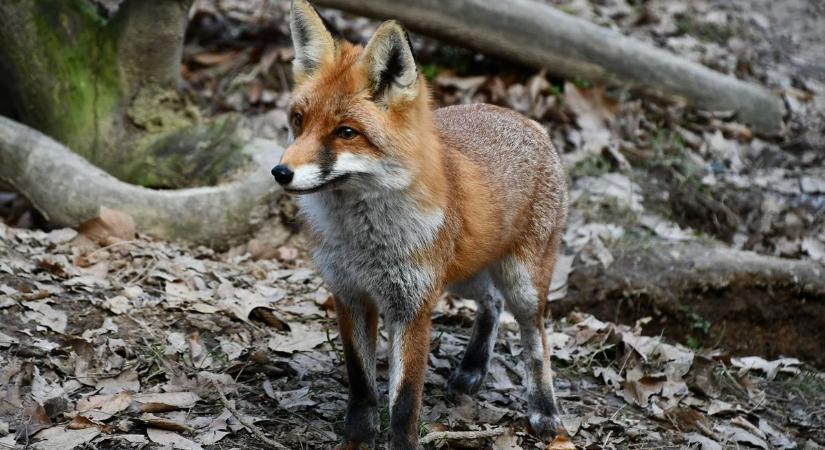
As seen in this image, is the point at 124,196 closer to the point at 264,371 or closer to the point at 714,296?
the point at 264,371

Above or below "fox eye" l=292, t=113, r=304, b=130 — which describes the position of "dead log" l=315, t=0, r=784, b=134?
below

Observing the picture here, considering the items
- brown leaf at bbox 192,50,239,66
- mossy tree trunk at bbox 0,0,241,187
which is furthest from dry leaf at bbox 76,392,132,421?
brown leaf at bbox 192,50,239,66

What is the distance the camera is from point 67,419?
406 cm

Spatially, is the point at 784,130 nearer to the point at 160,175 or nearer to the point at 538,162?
the point at 538,162

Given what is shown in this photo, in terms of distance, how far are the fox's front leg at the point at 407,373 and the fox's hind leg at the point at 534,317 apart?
0.88m

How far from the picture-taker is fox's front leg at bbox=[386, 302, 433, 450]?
4.08m

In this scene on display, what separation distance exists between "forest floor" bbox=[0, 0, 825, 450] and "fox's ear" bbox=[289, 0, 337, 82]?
1751 mm

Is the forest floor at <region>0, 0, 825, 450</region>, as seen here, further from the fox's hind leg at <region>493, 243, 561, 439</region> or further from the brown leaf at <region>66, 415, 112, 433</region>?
the fox's hind leg at <region>493, 243, 561, 439</region>

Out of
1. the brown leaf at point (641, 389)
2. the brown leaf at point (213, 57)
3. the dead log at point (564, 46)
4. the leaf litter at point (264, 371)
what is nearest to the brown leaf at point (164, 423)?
the leaf litter at point (264, 371)

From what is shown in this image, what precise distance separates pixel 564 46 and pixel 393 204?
544 cm

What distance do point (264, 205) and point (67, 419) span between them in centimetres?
269

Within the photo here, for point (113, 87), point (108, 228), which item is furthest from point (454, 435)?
point (113, 87)

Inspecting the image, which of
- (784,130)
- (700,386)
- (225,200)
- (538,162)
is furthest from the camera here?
(784,130)

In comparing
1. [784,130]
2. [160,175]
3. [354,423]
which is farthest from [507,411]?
[784,130]
